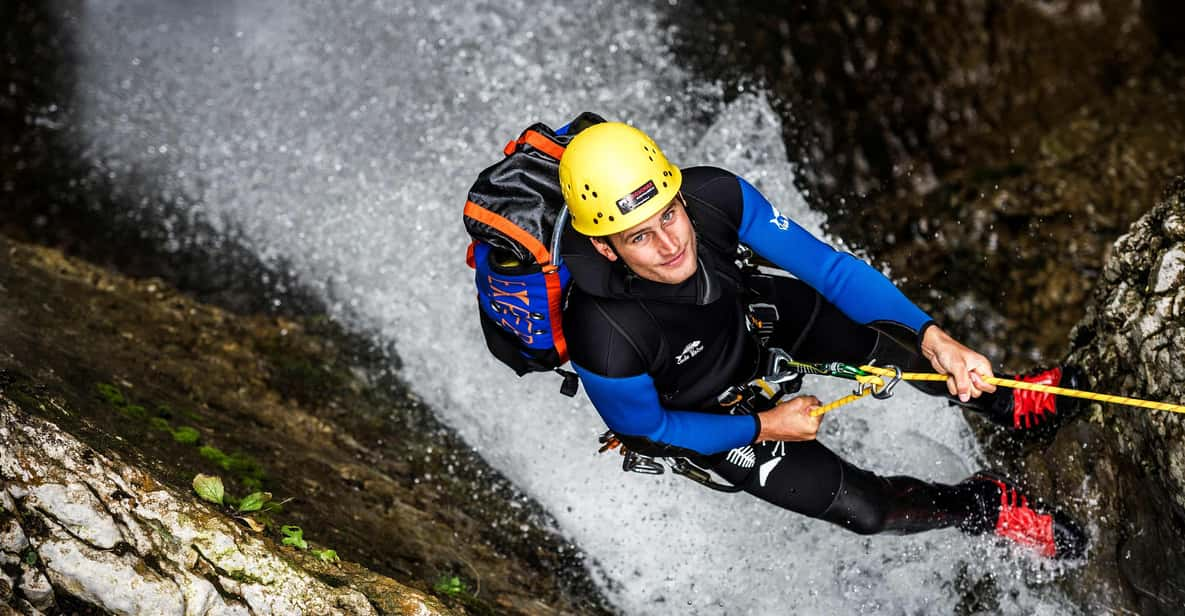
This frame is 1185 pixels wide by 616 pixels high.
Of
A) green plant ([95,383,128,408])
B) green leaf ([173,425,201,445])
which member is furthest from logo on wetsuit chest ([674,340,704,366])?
green plant ([95,383,128,408])

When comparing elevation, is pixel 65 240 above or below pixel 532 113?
below

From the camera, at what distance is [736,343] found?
158 inches

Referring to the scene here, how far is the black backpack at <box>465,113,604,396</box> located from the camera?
344 cm

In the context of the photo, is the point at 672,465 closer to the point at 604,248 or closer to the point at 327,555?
the point at 604,248

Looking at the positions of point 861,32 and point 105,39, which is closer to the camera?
point 861,32

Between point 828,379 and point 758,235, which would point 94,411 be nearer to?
point 758,235

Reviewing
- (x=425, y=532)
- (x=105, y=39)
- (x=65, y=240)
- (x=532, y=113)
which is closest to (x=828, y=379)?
(x=425, y=532)

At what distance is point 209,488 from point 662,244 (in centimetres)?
207

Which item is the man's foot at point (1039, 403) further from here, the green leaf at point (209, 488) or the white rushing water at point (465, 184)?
the green leaf at point (209, 488)

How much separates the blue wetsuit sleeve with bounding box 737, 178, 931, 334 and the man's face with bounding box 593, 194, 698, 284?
51 cm

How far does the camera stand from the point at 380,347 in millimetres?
6359

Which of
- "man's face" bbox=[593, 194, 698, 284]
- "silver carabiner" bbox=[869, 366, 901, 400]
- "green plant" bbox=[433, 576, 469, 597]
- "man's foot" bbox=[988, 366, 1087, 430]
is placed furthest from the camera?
"man's foot" bbox=[988, 366, 1087, 430]

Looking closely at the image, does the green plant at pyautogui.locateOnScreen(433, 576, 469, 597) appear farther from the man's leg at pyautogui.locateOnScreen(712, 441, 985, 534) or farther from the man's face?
the man's face

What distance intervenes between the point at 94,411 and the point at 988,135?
6.11m
